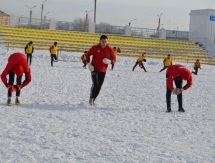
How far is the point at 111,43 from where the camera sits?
38250 millimetres

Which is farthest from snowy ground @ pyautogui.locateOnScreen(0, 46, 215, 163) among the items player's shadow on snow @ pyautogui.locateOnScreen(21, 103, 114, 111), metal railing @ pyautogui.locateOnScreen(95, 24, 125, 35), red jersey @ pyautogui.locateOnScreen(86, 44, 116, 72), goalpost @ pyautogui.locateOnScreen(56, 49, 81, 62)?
metal railing @ pyautogui.locateOnScreen(95, 24, 125, 35)

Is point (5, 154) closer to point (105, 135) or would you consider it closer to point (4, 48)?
point (105, 135)

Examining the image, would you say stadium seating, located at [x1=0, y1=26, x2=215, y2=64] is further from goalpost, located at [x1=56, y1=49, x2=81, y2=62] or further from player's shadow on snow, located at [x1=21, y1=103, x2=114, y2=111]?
player's shadow on snow, located at [x1=21, y1=103, x2=114, y2=111]

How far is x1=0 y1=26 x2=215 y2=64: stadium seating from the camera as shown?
34344mm

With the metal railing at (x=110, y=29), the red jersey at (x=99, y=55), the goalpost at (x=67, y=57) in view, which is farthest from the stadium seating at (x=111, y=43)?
the red jersey at (x=99, y=55)

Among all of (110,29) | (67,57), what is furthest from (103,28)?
(67,57)

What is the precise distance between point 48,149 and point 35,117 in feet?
6.83

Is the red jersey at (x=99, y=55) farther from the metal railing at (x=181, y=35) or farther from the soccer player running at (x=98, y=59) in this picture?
the metal railing at (x=181, y=35)

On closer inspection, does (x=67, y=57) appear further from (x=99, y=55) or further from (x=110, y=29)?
(x=99, y=55)

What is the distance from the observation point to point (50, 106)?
320 inches

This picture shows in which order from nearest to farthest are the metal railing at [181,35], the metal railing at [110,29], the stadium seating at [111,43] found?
the stadium seating at [111,43]
the metal railing at [110,29]
the metal railing at [181,35]

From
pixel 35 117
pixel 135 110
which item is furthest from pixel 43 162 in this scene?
pixel 135 110

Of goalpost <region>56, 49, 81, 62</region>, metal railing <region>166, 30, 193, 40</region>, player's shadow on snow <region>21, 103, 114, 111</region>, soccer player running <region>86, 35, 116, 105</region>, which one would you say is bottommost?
player's shadow on snow <region>21, 103, 114, 111</region>

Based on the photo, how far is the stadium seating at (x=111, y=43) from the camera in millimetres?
34344
